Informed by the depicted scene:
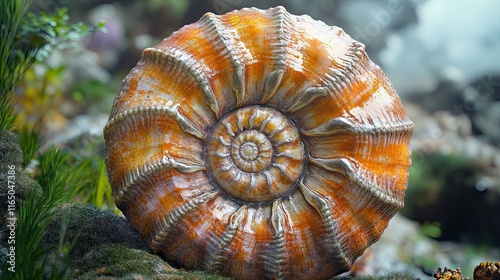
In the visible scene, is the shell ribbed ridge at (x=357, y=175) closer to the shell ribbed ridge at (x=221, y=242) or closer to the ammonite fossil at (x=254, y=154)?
the ammonite fossil at (x=254, y=154)

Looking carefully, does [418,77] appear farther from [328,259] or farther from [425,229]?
[328,259]

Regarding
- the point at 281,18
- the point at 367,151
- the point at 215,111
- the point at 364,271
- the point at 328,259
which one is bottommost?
the point at 364,271

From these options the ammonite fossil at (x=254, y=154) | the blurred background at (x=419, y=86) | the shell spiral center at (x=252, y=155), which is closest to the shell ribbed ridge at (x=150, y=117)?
the ammonite fossil at (x=254, y=154)

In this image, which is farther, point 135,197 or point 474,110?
point 474,110

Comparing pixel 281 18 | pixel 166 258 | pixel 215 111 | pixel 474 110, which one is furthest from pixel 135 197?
pixel 474 110

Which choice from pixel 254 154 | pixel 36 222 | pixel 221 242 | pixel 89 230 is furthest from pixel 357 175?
pixel 36 222

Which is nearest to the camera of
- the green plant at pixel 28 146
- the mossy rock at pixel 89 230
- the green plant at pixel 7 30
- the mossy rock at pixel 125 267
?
the mossy rock at pixel 125 267

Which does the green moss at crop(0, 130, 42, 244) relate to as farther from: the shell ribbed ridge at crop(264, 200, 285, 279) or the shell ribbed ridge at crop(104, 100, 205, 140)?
the shell ribbed ridge at crop(264, 200, 285, 279)

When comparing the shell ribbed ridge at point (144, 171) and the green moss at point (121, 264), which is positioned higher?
the shell ribbed ridge at point (144, 171)
